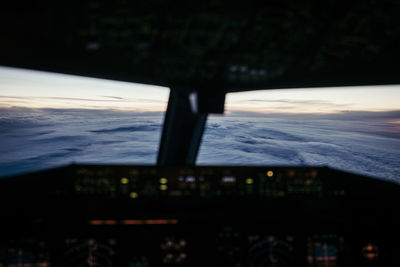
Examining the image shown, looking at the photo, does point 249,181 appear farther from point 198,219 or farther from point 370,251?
point 370,251

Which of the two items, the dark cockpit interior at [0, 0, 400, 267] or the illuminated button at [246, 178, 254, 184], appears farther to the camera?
the illuminated button at [246, 178, 254, 184]

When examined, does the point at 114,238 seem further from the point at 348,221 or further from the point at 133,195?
the point at 348,221

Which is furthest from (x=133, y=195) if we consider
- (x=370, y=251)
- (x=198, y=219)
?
(x=370, y=251)

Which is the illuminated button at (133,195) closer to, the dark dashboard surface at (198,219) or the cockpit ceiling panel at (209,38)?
the dark dashboard surface at (198,219)

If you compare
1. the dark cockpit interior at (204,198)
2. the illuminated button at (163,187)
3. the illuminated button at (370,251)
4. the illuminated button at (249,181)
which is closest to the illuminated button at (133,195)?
the dark cockpit interior at (204,198)

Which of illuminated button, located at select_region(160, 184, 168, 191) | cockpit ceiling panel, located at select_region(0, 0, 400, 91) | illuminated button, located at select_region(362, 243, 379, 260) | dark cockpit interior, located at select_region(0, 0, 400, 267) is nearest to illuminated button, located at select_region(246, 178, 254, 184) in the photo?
dark cockpit interior, located at select_region(0, 0, 400, 267)

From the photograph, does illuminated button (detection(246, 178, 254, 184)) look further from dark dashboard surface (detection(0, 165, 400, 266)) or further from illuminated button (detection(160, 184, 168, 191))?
illuminated button (detection(160, 184, 168, 191))

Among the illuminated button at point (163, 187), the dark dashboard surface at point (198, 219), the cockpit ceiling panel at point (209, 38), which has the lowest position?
the dark dashboard surface at point (198, 219)

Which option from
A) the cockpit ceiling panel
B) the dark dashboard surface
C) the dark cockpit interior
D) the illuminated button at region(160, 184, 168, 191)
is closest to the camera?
the cockpit ceiling panel
